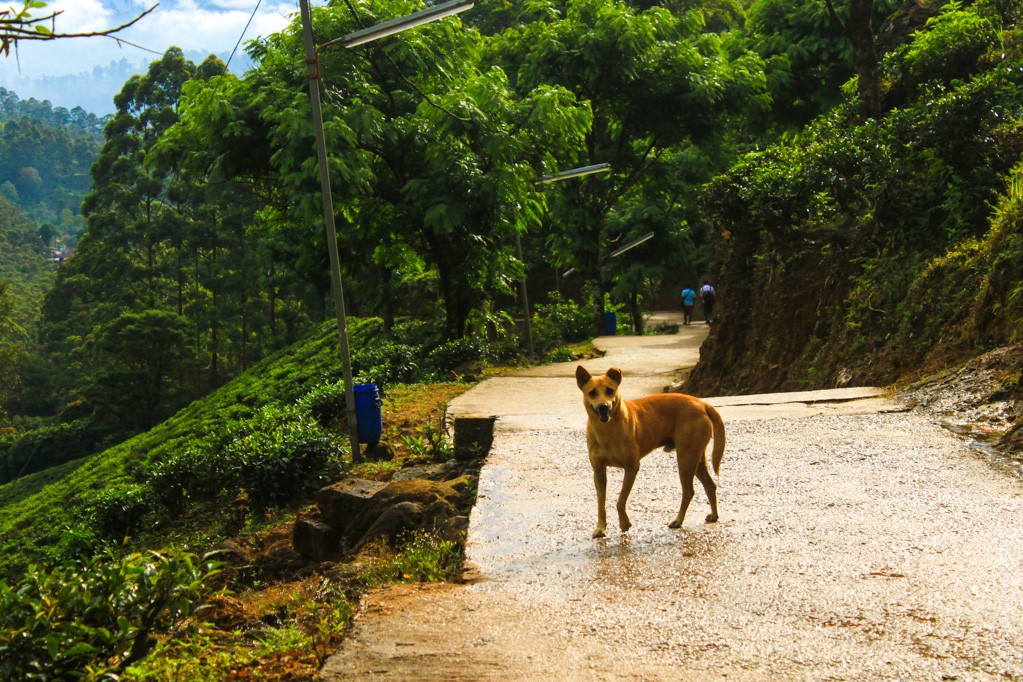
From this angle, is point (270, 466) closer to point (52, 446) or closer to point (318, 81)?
point (318, 81)

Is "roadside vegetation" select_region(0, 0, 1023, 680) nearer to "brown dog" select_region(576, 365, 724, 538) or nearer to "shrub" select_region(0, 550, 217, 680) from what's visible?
"shrub" select_region(0, 550, 217, 680)

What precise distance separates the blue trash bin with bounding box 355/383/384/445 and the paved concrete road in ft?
14.7

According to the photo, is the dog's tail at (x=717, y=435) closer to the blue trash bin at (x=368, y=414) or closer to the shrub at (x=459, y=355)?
the blue trash bin at (x=368, y=414)

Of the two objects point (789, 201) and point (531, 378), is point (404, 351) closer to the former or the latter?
point (531, 378)

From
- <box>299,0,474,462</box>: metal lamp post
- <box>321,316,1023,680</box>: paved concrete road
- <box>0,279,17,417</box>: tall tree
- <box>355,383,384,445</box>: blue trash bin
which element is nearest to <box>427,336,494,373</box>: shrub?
<box>355,383,384,445</box>: blue trash bin

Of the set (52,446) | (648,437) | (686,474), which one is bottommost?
(52,446)

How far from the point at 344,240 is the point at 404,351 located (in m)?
3.44

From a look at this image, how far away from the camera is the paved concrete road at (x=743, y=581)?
4.74 meters

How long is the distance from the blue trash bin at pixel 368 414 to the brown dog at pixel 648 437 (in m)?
7.14

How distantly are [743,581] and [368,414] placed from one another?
8434mm

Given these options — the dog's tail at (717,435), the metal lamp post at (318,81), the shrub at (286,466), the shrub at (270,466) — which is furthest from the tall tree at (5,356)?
the dog's tail at (717,435)

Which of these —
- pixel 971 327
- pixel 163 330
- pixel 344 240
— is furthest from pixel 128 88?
pixel 971 327

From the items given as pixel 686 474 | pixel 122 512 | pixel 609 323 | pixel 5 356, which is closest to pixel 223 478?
pixel 122 512

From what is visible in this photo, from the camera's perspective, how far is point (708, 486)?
22.4ft
